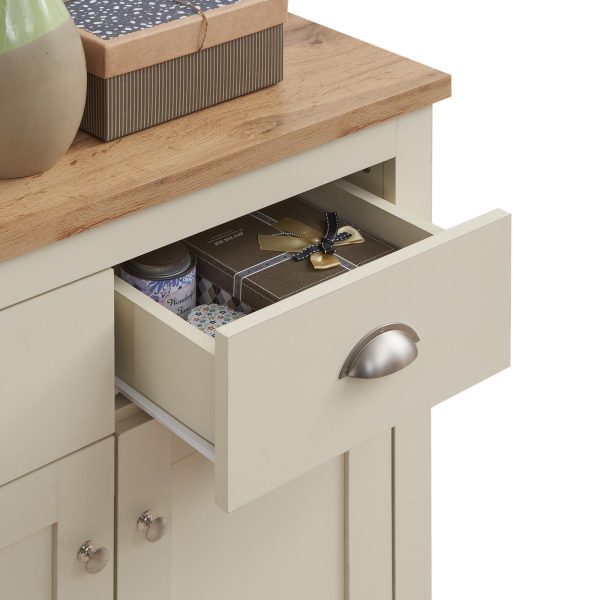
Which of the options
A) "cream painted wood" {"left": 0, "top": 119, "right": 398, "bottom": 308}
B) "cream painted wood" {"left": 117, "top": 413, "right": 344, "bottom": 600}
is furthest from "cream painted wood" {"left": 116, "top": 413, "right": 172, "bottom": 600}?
"cream painted wood" {"left": 0, "top": 119, "right": 398, "bottom": 308}

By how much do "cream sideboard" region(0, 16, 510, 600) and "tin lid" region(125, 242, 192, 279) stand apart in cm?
7

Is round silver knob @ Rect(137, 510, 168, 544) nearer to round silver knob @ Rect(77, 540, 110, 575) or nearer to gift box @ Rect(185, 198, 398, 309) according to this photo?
round silver knob @ Rect(77, 540, 110, 575)

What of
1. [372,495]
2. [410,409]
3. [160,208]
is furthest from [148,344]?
[372,495]

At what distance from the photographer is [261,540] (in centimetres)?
207

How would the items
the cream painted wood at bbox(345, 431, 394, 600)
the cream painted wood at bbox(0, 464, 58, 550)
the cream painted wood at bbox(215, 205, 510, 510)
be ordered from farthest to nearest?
the cream painted wood at bbox(345, 431, 394, 600) < the cream painted wood at bbox(0, 464, 58, 550) < the cream painted wood at bbox(215, 205, 510, 510)

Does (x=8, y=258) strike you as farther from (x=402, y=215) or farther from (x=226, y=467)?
(x=402, y=215)

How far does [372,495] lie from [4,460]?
22.0 inches

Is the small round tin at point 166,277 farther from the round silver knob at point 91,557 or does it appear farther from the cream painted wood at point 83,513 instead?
the round silver knob at point 91,557

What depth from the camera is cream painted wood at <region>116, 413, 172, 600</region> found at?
189 centimetres

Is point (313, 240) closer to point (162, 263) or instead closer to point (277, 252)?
point (277, 252)

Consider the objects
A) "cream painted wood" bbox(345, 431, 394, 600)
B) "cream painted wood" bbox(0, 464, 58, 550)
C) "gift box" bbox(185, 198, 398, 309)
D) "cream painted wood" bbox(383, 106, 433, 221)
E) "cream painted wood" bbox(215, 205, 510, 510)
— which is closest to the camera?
"cream painted wood" bbox(215, 205, 510, 510)

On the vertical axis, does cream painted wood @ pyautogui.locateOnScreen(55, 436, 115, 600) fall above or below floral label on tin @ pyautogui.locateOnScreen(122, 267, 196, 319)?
below

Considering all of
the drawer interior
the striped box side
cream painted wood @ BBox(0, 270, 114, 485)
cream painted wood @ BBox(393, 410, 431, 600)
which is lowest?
cream painted wood @ BBox(393, 410, 431, 600)

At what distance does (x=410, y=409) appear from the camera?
1.86 metres
